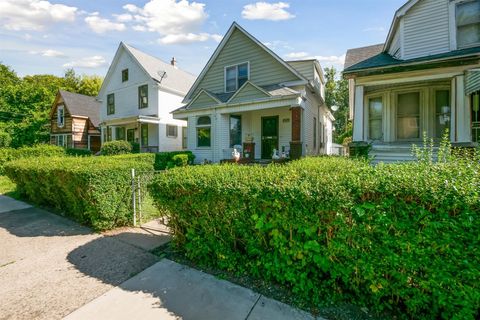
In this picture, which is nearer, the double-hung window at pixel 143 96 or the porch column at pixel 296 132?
the porch column at pixel 296 132

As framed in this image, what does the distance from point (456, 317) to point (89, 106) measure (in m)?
32.7

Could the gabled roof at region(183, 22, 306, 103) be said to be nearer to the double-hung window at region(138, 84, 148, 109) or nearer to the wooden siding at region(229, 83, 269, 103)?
the wooden siding at region(229, 83, 269, 103)

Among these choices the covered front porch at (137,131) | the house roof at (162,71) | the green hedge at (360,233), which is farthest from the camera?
the house roof at (162,71)

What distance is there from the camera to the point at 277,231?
2.83 metres

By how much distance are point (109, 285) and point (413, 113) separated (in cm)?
1093

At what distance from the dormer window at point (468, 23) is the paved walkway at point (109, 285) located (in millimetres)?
10570

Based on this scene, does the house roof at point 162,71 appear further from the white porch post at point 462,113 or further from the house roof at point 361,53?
the white porch post at point 462,113

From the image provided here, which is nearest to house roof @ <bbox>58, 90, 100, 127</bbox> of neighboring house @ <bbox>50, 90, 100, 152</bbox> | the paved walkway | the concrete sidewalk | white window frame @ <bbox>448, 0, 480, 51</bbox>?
neighboring house @ <bbox>50, 90, 100, 152</bbox>

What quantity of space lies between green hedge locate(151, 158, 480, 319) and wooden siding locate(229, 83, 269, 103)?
28.6 feet

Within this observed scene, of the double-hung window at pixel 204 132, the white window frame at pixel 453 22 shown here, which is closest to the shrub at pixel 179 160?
the double-hung window at pixel 204 132

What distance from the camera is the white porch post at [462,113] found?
701 centimetres

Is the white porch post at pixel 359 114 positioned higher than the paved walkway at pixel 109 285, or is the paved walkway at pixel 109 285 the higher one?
the white porch post at pixel 359 114

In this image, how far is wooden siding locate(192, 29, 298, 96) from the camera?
12719 millimetres

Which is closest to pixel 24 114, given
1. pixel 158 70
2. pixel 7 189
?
pixel 158 70
